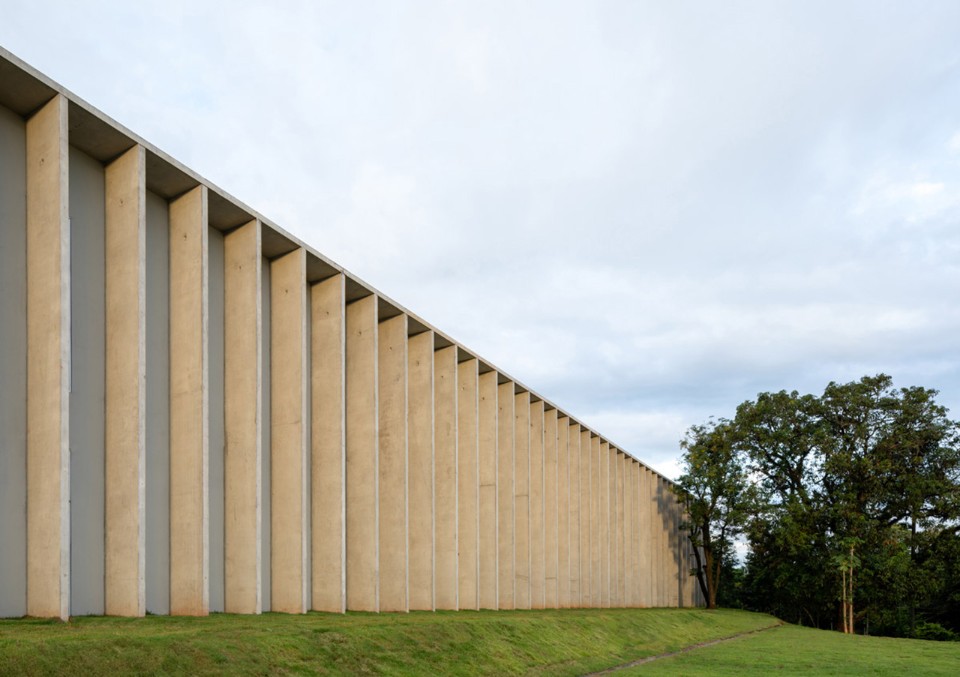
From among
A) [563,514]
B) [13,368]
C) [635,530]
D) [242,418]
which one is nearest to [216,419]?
[242,418]

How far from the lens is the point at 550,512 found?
4412 centimetres

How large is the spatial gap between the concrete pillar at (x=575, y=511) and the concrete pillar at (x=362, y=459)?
21.0 meters

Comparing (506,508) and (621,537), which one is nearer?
(506,508)

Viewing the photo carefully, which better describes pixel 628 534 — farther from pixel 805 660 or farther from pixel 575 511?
pixel 805 660

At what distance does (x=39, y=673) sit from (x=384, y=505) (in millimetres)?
17977

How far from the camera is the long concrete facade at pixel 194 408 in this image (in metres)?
16.2

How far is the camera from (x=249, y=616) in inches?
806

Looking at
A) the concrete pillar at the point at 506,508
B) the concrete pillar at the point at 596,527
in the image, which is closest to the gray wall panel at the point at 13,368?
the concrete pillar at the point at 506,508

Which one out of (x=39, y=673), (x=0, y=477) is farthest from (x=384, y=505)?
(x=39, y=673)

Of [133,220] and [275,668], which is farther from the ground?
[133,220]

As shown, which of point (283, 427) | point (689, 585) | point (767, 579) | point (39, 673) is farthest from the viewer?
point (689, 585)

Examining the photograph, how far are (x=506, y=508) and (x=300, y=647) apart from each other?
76.3ft

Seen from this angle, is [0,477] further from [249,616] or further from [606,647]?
[606,647]

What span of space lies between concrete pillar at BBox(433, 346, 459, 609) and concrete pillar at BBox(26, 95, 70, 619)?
59.4ft
